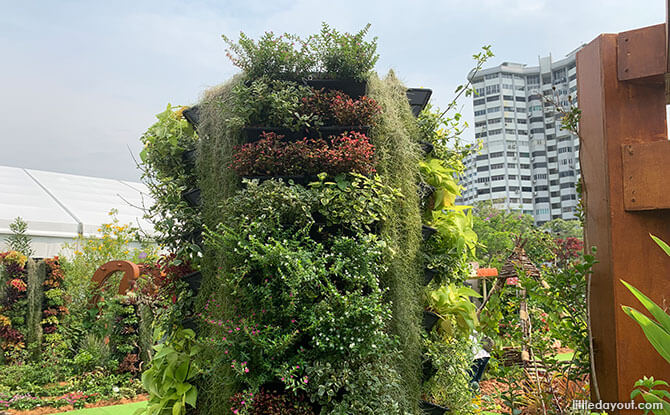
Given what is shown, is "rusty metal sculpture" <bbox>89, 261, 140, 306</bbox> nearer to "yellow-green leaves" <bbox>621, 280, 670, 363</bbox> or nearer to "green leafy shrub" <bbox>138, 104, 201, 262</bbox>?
"green leafy shrub" <bbox>138, 104, 201, 262</bbox>

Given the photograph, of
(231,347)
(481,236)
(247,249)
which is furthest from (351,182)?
(481,236)

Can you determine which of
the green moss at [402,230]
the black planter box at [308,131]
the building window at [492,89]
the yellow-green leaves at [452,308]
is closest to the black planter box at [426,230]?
the green moss at [402,230]

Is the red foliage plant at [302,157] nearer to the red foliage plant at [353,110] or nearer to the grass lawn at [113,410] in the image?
the red foliage plant at [353,110]

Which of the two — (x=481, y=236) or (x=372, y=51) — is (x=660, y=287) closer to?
(x=372, y=51)

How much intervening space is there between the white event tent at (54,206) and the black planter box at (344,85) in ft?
21.1

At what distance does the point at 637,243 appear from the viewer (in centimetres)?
223

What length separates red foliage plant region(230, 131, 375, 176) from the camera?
8.68 ft

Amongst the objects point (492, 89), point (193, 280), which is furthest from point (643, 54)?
point (492, 89)

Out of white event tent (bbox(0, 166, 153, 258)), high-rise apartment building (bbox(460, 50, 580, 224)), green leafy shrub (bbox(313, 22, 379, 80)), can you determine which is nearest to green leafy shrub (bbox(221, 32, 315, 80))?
green leafy shrub (bbox(313, 22, 379, 80))

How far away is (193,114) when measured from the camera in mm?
3273

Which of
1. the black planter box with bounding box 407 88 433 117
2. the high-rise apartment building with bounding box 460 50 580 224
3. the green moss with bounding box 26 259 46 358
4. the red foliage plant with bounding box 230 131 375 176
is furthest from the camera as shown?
the high-rise apartment building with bounding box 460 50 580 224

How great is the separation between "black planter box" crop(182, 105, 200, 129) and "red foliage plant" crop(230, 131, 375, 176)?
0.72m

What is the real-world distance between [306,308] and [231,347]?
17.6 inches

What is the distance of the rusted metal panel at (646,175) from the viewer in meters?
2.13
